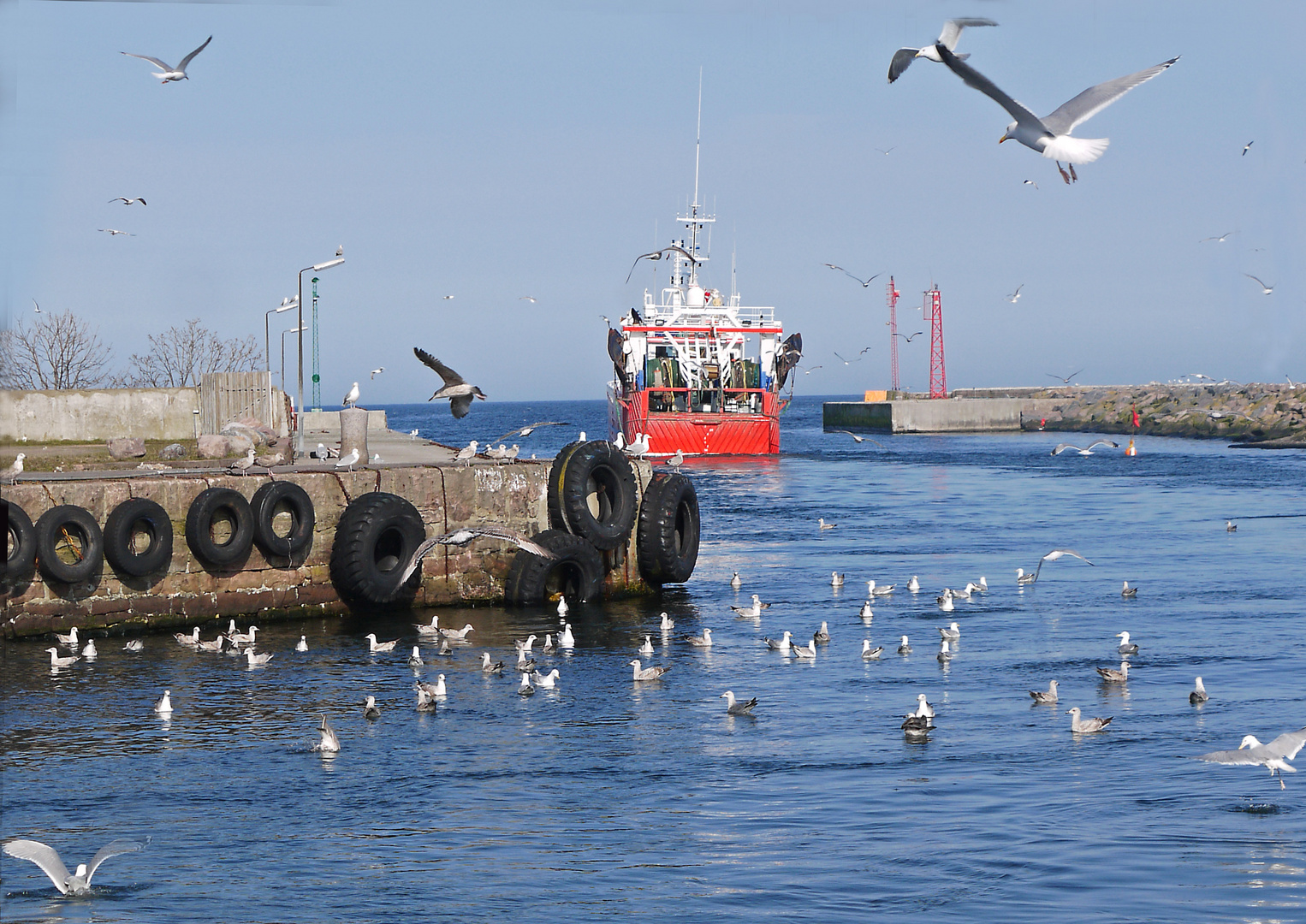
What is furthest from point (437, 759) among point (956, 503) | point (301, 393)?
point (956, 503)

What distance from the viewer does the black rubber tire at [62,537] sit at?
64.0ft

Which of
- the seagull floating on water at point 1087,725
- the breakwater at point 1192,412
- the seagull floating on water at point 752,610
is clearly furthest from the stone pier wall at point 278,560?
the breakwater at point 1192,412

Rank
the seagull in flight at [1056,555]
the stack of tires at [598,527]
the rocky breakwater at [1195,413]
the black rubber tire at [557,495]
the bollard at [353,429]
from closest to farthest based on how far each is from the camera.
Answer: the stack of tires at [598,527] → the seagull in flight at [1056,555] → the black rubber tire at [557,495] → the bollard at [353,429] → the rocky breakwater at [1195,413]

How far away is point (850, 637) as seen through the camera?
837 inches

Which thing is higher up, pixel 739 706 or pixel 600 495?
pixel 600 495

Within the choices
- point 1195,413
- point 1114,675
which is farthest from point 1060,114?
point 1195,413

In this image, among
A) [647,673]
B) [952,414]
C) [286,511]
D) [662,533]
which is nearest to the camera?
[647,673]

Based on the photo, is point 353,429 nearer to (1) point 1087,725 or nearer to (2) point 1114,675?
(2) point 1114,675

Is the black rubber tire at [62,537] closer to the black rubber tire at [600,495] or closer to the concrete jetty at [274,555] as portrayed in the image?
the concrete jetty at [274,555]

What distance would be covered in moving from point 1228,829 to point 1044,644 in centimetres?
944

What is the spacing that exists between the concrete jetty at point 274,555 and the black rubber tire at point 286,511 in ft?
0.62

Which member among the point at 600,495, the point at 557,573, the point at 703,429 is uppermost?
the point at 703,429

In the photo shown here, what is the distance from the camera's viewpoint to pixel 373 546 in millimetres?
21953

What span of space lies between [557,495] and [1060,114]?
17026mm
